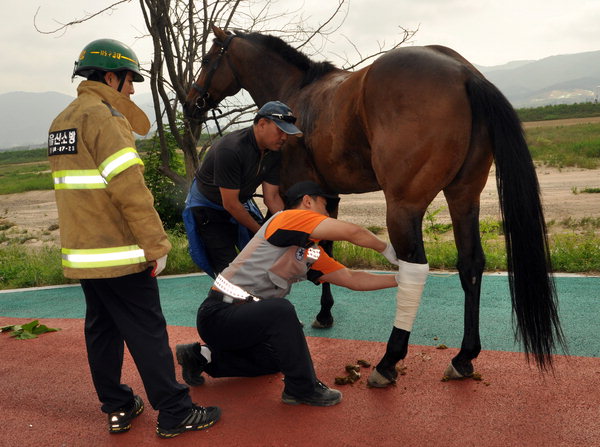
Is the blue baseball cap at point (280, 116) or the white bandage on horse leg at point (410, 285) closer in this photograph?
the white bandage on horse leg at point (410, 285)

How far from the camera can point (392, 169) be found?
289 cm

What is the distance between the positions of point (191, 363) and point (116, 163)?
1374 mm

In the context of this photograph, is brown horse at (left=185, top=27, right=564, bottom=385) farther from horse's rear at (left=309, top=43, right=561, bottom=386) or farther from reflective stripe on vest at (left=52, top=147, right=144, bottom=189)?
reflective stripe on vest at (left=52, top=147, right=144, bottom=189)

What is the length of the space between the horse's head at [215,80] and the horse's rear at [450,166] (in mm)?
1930

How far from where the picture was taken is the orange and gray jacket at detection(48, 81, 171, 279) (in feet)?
8.00

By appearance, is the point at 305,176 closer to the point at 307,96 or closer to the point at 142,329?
the point at 307,96

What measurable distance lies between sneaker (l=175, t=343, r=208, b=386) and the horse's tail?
1.83 m

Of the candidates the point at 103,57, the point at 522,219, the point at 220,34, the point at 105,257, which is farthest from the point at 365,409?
the point at 220,34

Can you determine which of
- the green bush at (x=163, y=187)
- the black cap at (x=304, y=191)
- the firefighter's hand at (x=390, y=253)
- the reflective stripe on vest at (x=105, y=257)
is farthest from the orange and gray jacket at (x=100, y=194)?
the green bush at (x=163, y=187)

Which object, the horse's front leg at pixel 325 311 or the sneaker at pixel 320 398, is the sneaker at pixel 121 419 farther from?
the horse's front leg at pixel 325 311

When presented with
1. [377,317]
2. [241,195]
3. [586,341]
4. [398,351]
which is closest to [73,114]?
[241,195]


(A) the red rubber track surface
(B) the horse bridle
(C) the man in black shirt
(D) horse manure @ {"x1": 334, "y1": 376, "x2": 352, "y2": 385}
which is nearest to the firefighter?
(A) the red rubber track surface

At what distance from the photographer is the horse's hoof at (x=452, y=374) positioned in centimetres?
307

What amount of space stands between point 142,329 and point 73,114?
1.06 m
